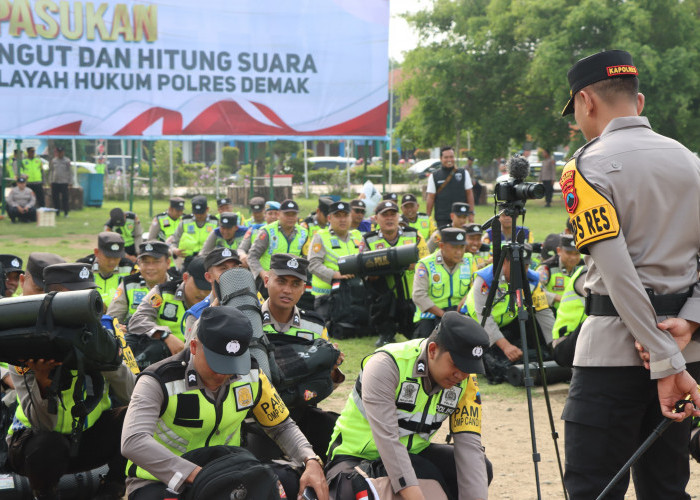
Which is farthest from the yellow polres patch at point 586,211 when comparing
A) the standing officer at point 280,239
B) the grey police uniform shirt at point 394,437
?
the standing officer at point 280,239

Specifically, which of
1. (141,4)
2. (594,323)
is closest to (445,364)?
(594,323)

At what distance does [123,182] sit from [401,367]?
27.0 metres

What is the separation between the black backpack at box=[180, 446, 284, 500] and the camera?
360 centimetres

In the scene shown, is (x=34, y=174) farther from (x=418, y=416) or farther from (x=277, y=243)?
(x=418, y=416)

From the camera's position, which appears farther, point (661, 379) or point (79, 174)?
point (79, 174)

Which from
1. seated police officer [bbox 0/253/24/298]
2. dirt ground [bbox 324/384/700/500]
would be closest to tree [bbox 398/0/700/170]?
dirt ground [bbox 324/384/700/500]

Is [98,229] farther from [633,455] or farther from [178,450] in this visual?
[633,455]

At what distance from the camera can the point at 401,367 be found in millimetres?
3988

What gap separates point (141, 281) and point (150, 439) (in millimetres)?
3531

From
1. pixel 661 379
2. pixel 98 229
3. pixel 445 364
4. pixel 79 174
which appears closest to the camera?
pixel 661 379

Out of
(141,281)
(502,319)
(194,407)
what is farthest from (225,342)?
(502,319)

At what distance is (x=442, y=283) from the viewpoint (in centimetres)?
839

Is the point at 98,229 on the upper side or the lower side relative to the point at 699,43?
lower

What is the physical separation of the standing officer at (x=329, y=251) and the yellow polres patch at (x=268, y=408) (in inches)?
212
